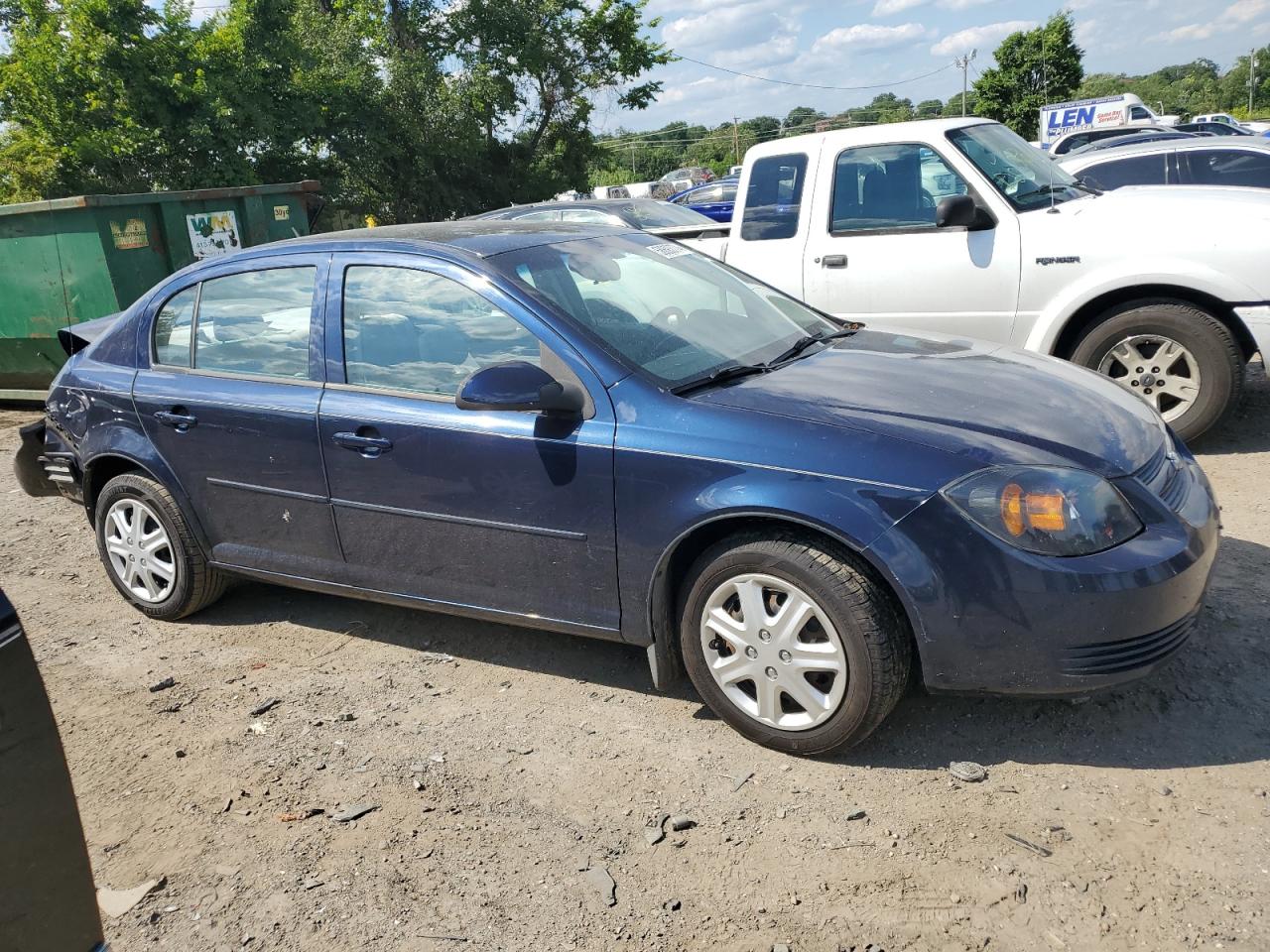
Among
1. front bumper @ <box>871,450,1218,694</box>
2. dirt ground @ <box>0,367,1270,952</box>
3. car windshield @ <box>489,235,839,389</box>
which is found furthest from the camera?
car windshield @ <box>489,235,839,389</box>

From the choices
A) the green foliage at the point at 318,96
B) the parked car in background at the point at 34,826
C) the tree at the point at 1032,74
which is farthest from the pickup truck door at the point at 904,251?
the tree at the point at 1032,74

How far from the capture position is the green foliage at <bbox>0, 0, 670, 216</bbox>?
17906 millimetres

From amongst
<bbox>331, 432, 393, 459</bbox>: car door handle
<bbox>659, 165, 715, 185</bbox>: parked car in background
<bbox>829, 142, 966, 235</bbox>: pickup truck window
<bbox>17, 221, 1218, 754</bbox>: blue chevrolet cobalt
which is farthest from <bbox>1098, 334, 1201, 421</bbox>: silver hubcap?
<bbox>659, 165, 715, 185</bbox>: parked car in background

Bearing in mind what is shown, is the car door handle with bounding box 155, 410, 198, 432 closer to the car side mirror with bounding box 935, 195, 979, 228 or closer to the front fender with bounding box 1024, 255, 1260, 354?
the car side mirror with bounding box 935, 195, 979, 228

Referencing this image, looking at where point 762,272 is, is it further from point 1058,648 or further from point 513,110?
point 513,110

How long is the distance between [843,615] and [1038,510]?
63 centimetres

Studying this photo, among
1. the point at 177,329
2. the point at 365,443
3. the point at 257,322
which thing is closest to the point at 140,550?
the point at 177,329

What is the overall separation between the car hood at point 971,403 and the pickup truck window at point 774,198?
3004 millimetres

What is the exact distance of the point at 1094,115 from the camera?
35.3 m

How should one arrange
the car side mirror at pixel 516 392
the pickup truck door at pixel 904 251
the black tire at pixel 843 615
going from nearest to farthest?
the black tire at pixel 843 615
the car side mirror at pixel 516 392
the pickup truck door at pixel 904 251

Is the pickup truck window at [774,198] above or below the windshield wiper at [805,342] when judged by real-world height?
above

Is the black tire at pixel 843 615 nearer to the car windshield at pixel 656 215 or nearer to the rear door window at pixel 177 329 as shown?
the rear door window at pixel 177 329

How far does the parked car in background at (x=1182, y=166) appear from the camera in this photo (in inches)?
413

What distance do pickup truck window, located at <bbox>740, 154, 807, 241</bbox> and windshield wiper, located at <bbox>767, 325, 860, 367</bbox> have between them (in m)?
2.52
